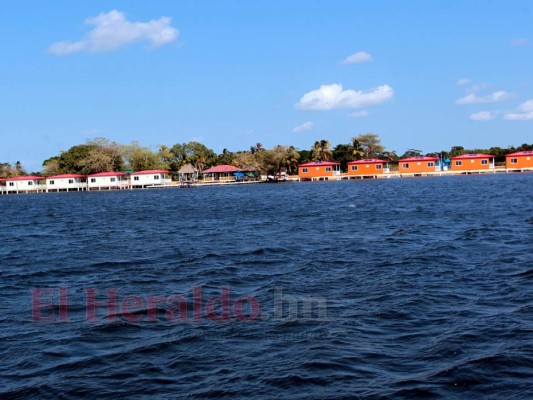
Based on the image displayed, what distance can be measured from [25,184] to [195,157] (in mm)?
35572

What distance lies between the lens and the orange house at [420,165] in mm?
107625

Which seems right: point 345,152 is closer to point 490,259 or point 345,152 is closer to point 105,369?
point 490,259

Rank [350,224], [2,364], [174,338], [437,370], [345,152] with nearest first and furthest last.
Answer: [437,370], [2,364], [174,338], [350,224], [345,152]

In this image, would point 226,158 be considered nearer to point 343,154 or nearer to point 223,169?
point 223,169

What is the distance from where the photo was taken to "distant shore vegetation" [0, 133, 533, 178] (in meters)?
116

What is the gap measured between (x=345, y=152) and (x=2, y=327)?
115363 millimetres

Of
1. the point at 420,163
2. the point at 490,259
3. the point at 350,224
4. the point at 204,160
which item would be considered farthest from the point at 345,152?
the point at 490,259

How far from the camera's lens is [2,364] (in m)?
9.26

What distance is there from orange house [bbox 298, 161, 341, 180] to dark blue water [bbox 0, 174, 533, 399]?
8900 cm

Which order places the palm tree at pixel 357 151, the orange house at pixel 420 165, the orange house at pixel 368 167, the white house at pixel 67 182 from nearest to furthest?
the orange house at pixel 420 165, the orange house at pixel 368 167, the white house at pixel 67 182, the palm tree at pixel 357 151

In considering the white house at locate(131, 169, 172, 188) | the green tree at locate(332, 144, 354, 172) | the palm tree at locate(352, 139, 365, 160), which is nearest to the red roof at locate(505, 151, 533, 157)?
the palm tree at locate(352, 139, 365, 160)

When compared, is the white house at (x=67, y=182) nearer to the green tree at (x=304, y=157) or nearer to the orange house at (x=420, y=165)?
the green tree at (x=304, y=157)

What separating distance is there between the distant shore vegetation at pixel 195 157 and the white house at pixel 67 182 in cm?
209

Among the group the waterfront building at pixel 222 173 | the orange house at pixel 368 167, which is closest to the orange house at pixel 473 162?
the orange house at pixel 368 167
